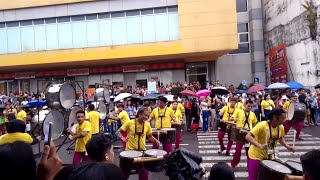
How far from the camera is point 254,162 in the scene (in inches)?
275

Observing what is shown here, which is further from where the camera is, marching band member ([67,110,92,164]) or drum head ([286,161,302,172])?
marching band member ([67,110,92,164])

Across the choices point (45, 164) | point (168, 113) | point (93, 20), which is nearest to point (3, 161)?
point (45, 164)

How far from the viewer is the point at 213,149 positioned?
13.4 meters

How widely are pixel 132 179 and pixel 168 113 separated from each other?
123 inches

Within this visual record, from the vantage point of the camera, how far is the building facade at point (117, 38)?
31.6m

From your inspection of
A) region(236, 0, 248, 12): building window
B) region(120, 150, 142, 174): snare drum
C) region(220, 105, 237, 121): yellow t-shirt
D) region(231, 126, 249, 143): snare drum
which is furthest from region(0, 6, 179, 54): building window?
region(120, 150, 142, 174): snare drum

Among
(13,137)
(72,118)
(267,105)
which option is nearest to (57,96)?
(72,118)

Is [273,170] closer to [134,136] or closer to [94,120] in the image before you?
[134,136]

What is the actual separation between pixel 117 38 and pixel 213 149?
21.3m

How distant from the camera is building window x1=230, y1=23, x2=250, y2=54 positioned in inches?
1502

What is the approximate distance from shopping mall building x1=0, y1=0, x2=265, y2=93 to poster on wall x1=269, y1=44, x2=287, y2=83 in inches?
127

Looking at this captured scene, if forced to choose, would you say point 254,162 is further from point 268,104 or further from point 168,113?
point 268,104

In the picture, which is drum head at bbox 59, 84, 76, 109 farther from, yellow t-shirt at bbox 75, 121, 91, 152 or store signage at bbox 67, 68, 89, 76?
store signage at bbox 67, 68, 89, 76

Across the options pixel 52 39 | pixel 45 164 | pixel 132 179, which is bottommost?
pixel 132 179
